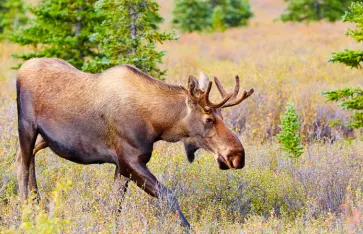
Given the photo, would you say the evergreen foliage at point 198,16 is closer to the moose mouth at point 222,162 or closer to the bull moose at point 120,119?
the bull moose at point 120,119

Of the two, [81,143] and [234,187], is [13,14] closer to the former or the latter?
[234,187]

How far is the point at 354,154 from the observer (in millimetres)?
→ 9469

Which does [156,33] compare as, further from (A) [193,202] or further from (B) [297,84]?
(B) [297,84]

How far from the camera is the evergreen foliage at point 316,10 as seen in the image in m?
33.1

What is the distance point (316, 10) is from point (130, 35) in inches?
944

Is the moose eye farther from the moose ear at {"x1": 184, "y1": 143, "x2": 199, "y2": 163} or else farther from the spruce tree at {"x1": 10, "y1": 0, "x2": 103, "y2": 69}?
the spruce tree at {"x1": 10, "y1": 0, "x2": 103, "y2": 69}

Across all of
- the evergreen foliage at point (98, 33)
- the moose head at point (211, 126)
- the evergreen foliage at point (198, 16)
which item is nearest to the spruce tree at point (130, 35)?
the evergreen foliage at point (98, 33)

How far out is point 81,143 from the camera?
6961 mm

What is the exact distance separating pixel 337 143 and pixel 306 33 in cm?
1571

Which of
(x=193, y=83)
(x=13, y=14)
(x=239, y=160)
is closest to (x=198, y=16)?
(x=13, y=14)

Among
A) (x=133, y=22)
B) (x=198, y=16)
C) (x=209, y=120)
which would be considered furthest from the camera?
(x=198, y=16)

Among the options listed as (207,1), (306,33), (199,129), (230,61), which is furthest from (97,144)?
(207,1)

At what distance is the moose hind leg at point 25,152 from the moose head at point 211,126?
5.23 feet

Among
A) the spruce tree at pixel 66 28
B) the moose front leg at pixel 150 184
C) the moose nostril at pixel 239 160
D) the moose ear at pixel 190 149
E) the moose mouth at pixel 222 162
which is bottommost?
the spruce tree at pixel 66 28
